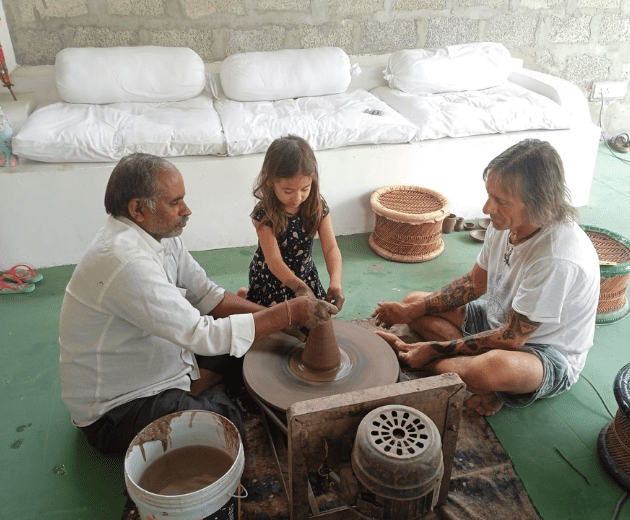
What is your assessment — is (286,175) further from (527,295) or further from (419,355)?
(527,295)

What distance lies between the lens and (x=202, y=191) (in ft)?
12.3

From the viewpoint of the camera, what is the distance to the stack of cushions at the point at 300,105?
3.78 meters

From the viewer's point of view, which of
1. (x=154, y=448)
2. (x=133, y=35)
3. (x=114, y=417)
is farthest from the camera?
(x=133, y=35)

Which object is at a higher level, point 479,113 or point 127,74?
point 127,74

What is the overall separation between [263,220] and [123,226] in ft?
2.88

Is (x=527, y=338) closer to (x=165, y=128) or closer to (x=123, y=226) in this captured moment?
(x=123, y=226)

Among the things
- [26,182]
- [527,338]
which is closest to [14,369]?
[26,182]

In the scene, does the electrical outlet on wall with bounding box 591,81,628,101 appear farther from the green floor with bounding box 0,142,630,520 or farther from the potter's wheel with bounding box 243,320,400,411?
the potter's wheel with bounding box 243,320,400,411

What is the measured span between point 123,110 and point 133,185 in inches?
90.7

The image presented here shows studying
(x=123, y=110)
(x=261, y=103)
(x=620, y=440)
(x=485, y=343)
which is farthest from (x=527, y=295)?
(x=123, y=110)

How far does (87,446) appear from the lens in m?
2.31

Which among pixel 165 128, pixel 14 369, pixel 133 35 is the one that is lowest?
pixel 14 369

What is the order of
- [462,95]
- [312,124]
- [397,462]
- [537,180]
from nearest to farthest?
[397,462]
[537,180]
[312,124]
[462,95]

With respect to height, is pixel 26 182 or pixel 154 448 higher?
pixel 26 182
